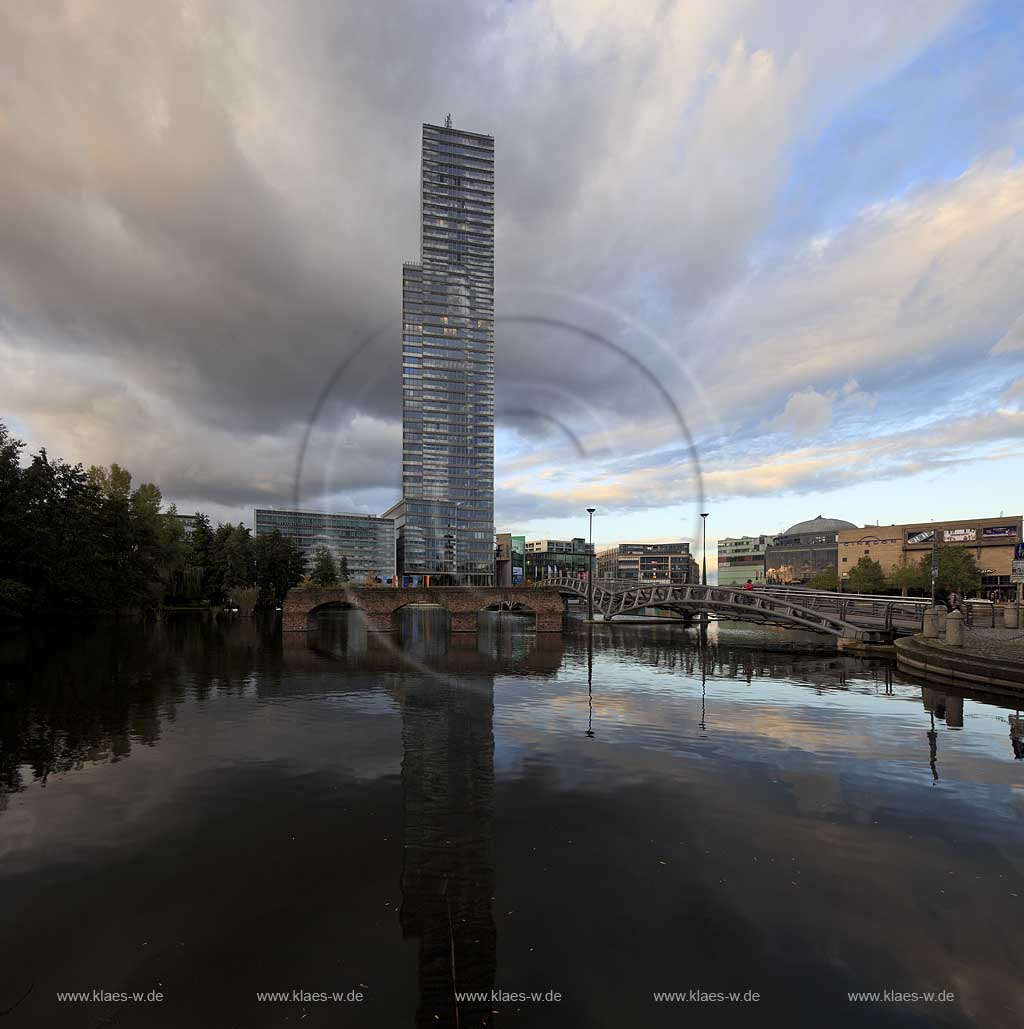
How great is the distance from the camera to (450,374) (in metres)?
184

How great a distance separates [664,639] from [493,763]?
135 ft

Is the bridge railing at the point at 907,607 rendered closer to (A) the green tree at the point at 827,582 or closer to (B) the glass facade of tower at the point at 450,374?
(A) the green tree at the point at 827,582

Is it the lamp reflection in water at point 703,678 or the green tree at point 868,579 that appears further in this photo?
the green tree at point 868,579

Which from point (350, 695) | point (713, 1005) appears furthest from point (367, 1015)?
point (350, 695)

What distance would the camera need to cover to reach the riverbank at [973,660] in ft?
75.6

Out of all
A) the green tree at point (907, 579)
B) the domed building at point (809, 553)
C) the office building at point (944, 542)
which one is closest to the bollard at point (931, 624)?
the green tree at point (907, 579)

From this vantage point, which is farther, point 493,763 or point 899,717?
point 899,717

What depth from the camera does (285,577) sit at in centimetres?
10825

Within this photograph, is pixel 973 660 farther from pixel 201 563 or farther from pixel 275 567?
pixel 201 563

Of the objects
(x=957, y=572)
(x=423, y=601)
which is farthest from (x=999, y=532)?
(x=423, y=601)

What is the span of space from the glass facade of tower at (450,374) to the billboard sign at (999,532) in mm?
131889

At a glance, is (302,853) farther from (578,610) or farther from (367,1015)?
(578,610)

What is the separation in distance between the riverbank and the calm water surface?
4.06 metres

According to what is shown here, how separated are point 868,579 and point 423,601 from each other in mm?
98254
